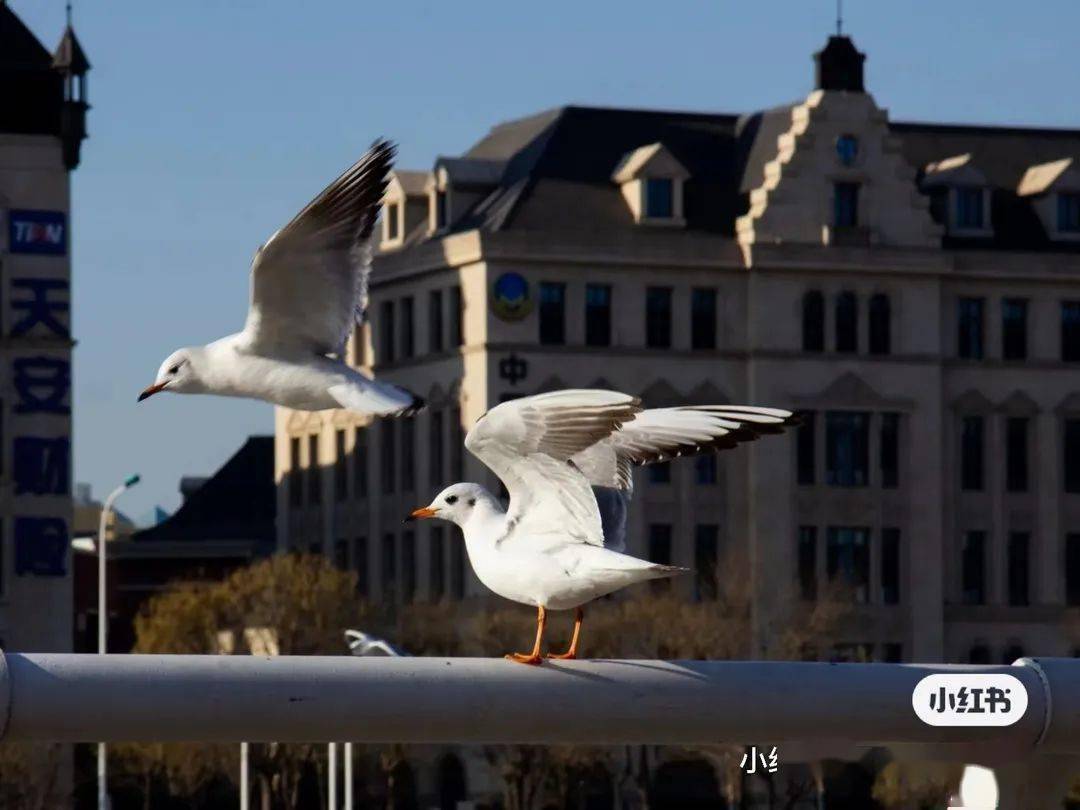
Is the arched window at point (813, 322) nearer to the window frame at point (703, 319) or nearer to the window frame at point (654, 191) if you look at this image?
the window frame at point (703, 319)

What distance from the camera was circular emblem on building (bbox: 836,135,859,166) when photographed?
→ 152 m

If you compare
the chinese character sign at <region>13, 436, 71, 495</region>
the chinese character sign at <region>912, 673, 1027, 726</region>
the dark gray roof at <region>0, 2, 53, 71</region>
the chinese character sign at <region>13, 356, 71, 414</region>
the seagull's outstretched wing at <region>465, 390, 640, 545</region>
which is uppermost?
the dark gray roof at <region>0, 2, 53, 71</region>

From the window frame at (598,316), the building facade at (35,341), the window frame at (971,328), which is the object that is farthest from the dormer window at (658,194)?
the building facade at (35,341)

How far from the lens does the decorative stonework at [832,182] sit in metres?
151

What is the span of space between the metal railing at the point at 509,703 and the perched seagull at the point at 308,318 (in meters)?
5.42

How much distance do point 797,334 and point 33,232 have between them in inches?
1408

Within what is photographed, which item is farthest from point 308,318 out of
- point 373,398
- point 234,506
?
point 234,506

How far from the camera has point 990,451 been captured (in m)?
159

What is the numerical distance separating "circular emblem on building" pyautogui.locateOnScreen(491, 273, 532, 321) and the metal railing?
418 feet

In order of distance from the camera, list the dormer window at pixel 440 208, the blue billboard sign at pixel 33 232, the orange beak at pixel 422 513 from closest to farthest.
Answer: the orange beak at pixel 422 513 < the blue billboard sign at pixel 33 232 < the dormer window at pixel 440 208

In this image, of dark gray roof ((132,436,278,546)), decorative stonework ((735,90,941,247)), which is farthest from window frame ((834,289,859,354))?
dark gray roof ((132,436,278,546))

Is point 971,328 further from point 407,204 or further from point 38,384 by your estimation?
point 38,384

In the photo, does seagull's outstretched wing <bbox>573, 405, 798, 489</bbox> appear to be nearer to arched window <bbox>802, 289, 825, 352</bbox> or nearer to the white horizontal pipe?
the white horizontal pipe

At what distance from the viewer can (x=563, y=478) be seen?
81.9 feet
